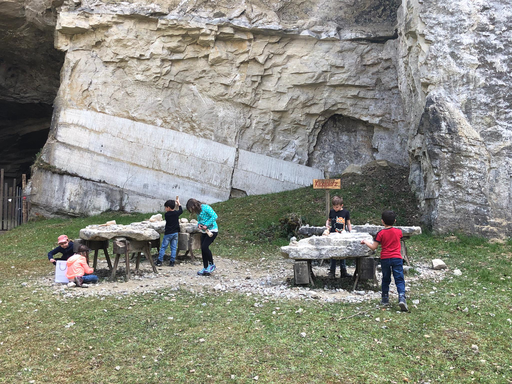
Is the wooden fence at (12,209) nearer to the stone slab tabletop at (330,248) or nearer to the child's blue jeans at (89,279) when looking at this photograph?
the child's blue jeans at (89,279)

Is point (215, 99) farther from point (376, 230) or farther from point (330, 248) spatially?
point (330, 248)

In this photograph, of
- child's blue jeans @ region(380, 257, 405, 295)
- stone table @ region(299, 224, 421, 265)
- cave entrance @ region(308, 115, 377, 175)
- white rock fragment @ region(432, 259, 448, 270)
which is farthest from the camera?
cave entrance @ region(308, 115, 377, 175)

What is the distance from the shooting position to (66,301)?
6.06 m

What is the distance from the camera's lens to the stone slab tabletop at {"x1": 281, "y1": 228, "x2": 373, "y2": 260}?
6.56 metres

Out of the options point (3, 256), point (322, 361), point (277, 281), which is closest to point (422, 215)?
point (277, 281)

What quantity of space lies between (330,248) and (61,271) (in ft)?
14.8

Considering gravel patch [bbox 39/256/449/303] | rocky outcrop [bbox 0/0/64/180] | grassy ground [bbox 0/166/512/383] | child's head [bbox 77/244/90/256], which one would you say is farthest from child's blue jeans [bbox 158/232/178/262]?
rocky outcrop [bbox 0/0/64/180]

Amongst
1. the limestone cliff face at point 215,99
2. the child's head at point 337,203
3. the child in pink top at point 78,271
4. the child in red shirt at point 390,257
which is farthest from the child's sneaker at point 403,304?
the limestone cliff face at point 215,99

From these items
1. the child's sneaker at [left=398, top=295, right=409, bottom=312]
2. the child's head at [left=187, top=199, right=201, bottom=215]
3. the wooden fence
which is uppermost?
the child's head at [left=187, top=199, right=201, bottom=215]

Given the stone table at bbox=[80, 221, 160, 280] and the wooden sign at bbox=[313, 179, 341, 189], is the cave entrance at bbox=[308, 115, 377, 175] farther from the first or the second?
the stone table at bbox=[80, 221, 160, 280]

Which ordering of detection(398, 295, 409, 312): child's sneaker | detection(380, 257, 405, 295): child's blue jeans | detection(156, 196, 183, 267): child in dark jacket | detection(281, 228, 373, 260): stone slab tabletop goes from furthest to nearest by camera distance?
detection(156, 196, 183, 267): child in dark jacket → detection(281, 228, 373, 260): stone slab tabletop → detection(380, 257, 405, 295): child's blue jeans → detection(398, 295, 409, 312): child's sneaker

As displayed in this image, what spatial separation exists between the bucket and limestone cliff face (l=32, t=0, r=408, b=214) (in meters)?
9.66

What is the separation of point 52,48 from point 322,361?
2046cm

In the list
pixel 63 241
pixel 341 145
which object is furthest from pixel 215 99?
pixel 63 241
